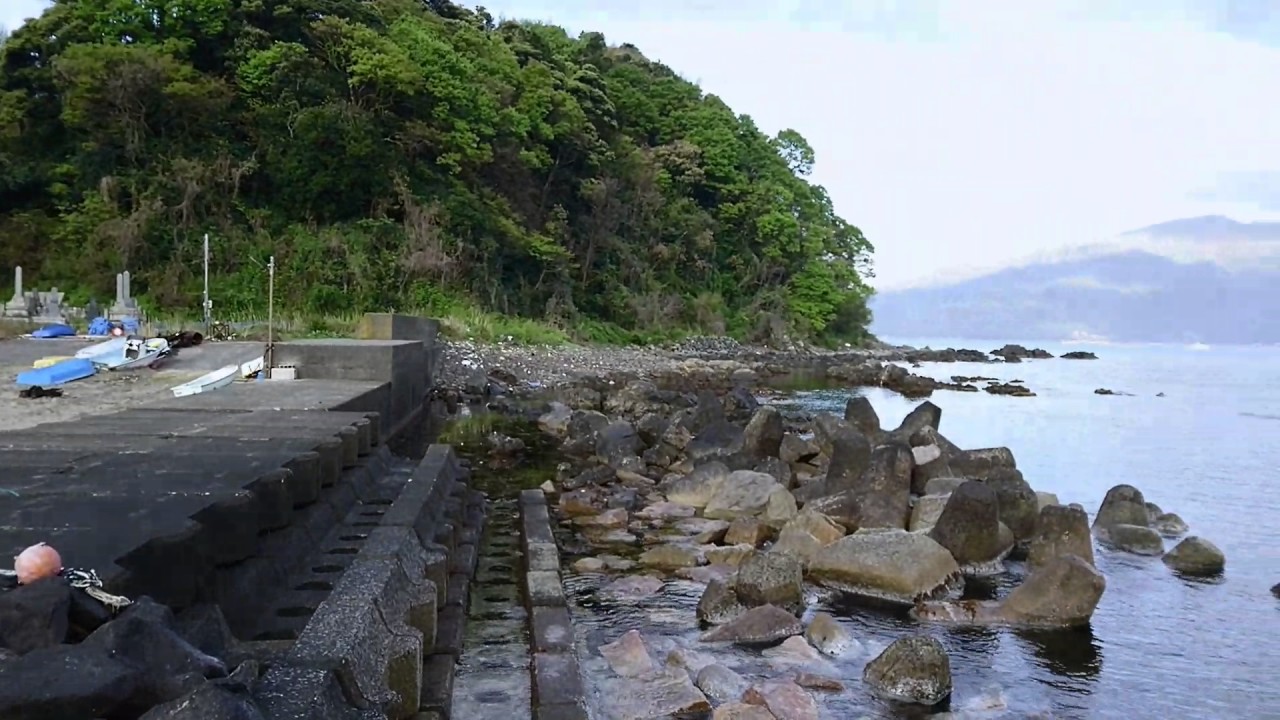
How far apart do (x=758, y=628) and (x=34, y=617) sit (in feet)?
16.9

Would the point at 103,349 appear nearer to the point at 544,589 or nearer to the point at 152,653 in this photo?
the point at 544,589

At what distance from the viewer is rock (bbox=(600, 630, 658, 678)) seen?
246 inches

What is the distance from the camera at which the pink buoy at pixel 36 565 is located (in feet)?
9.67

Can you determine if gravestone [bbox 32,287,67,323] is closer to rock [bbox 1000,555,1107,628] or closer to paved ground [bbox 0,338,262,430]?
paved ground [bbox 0,338,262,430]

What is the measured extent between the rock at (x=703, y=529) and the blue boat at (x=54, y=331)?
13751 mm

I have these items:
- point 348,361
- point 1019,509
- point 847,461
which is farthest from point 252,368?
point 1019,509

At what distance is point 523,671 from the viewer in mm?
5555

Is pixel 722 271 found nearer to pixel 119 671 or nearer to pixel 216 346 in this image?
pixel 216 346

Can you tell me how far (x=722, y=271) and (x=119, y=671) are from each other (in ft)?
178

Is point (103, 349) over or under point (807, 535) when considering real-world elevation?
over

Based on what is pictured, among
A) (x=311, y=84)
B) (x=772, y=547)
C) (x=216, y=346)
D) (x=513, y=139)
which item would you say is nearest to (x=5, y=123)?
(x=311, y=84)

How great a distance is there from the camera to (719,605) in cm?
744

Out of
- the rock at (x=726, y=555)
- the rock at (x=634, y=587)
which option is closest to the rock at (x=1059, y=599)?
the rock at (x=726, y=555)

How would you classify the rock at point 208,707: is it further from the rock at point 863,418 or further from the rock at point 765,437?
the rock at point 863,418
